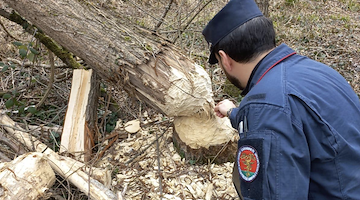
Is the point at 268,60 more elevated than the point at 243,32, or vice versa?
the point at 243,32

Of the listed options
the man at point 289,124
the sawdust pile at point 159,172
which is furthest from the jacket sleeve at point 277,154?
the sawdust pile at point 159,172

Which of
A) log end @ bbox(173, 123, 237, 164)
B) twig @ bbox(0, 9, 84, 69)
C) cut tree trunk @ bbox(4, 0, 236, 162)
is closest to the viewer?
cut tree trunk @ bbox(4, 0, 236, 162)

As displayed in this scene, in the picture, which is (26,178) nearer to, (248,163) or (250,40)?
(248,163)

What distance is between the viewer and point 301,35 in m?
5.54

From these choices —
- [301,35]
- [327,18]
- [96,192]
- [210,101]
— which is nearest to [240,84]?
[210,101]

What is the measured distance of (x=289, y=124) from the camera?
3.84ft

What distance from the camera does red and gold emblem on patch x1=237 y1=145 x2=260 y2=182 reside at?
1.24 meters

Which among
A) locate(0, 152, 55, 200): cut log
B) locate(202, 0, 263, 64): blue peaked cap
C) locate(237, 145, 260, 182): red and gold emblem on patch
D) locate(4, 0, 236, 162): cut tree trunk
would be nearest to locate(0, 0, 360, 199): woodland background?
locate(0, 152, 55, 200): cut log

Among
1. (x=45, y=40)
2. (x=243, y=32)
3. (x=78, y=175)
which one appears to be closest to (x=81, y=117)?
(x=78, y=175)

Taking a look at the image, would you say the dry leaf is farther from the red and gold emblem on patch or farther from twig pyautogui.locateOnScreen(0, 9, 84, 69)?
the red and gold emblem on patch

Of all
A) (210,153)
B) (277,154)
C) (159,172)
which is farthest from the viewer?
(210,153)

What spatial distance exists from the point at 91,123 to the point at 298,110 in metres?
1.99

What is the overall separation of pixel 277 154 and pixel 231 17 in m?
0.75

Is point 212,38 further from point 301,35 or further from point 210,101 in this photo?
point 301,35
